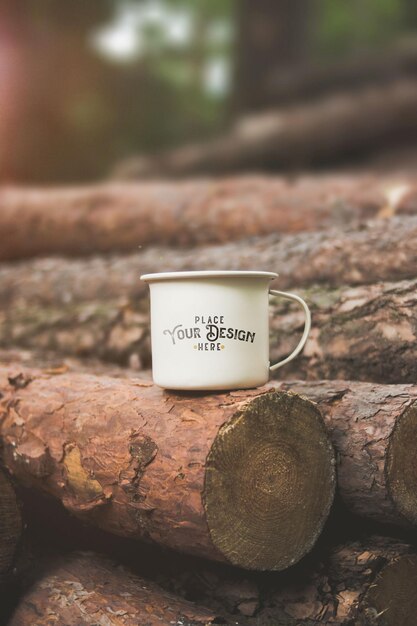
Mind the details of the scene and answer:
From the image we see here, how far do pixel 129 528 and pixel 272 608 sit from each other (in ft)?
0.90

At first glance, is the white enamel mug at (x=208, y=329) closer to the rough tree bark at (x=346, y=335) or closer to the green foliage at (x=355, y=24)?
the rough tree bark at (x=346, y=335)

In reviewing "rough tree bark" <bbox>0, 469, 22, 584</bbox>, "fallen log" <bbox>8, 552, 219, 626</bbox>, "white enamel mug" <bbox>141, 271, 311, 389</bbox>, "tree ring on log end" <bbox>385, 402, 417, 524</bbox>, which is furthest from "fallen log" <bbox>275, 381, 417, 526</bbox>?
"rough tree bark" <bbox>0, 469, 22, 584</bbox>

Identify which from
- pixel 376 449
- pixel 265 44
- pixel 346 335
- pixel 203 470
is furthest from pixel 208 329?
pixel 265 44

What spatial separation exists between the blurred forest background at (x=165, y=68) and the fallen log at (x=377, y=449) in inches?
76.4

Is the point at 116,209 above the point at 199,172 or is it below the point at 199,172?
below

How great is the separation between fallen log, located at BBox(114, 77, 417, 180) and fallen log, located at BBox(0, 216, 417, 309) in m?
0.74

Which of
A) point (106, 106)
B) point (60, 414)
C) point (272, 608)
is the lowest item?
point (272, 608)

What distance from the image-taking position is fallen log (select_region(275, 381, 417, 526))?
3.56 feet

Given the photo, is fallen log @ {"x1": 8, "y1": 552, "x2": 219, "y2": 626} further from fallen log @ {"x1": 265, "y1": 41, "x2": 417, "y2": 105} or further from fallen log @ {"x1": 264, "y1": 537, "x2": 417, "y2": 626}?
fallen log @ {"x1": 265, "y1": 41, "x2": 417, "y2": 105}

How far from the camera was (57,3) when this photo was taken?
3441 mm

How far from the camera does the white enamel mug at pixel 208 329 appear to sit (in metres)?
1.08

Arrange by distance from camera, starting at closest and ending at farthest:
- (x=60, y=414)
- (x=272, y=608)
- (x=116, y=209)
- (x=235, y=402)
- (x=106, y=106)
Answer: (x=235, y=402) < (x=272, y=608) < (x=60, y=414) < (x=116, y=209) < (x=106, y=106)

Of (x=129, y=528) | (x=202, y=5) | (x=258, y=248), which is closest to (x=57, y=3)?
(x=202, y=5)

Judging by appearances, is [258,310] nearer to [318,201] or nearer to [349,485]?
[349,485]
